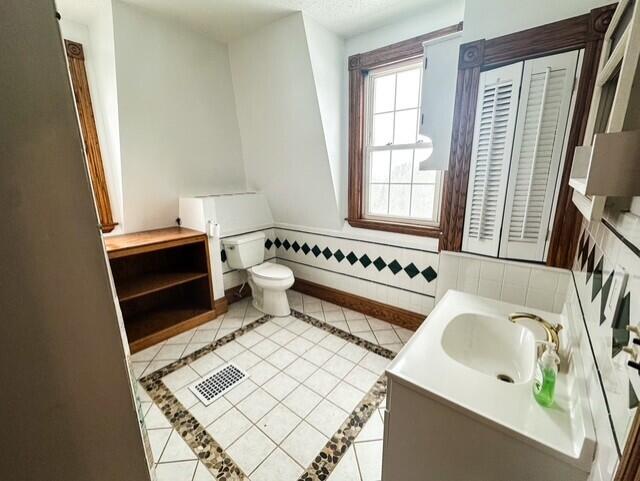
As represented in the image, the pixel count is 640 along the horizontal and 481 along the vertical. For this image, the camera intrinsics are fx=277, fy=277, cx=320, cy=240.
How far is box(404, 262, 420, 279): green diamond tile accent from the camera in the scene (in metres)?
2.24

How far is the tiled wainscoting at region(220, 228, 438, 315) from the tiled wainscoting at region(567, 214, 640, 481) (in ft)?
4.22

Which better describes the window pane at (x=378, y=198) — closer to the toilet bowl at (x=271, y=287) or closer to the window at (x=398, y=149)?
the window at (x=398, y=149)

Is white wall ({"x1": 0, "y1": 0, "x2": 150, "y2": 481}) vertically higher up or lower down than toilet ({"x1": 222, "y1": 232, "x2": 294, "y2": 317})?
higher up

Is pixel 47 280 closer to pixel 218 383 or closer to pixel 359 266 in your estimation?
pixel 218 383

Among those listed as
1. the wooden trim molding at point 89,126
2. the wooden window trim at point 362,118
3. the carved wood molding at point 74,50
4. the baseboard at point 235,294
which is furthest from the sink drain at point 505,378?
the carved wood molding at point 74,50

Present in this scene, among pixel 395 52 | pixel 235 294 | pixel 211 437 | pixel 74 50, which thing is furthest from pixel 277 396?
pixel 74 50

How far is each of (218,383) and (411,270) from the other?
164cm

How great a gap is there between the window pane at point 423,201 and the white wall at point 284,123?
69cm

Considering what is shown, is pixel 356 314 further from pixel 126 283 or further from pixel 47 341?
pixel 47 341

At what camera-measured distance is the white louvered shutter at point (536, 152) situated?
126 cm

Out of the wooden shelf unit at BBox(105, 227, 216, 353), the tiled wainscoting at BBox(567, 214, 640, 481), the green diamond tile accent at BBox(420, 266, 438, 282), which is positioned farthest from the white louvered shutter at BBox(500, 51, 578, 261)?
the wooden shelf unit at BBox(105, 227, 216, 353)

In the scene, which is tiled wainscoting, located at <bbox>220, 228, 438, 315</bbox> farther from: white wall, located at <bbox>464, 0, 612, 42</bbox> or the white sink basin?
white wall, located at <bbox>464, 0, 612, 42</bbox>

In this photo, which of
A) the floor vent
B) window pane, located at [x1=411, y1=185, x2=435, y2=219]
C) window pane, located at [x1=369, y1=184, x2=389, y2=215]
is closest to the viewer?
the floor vent

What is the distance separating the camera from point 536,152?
134cm
